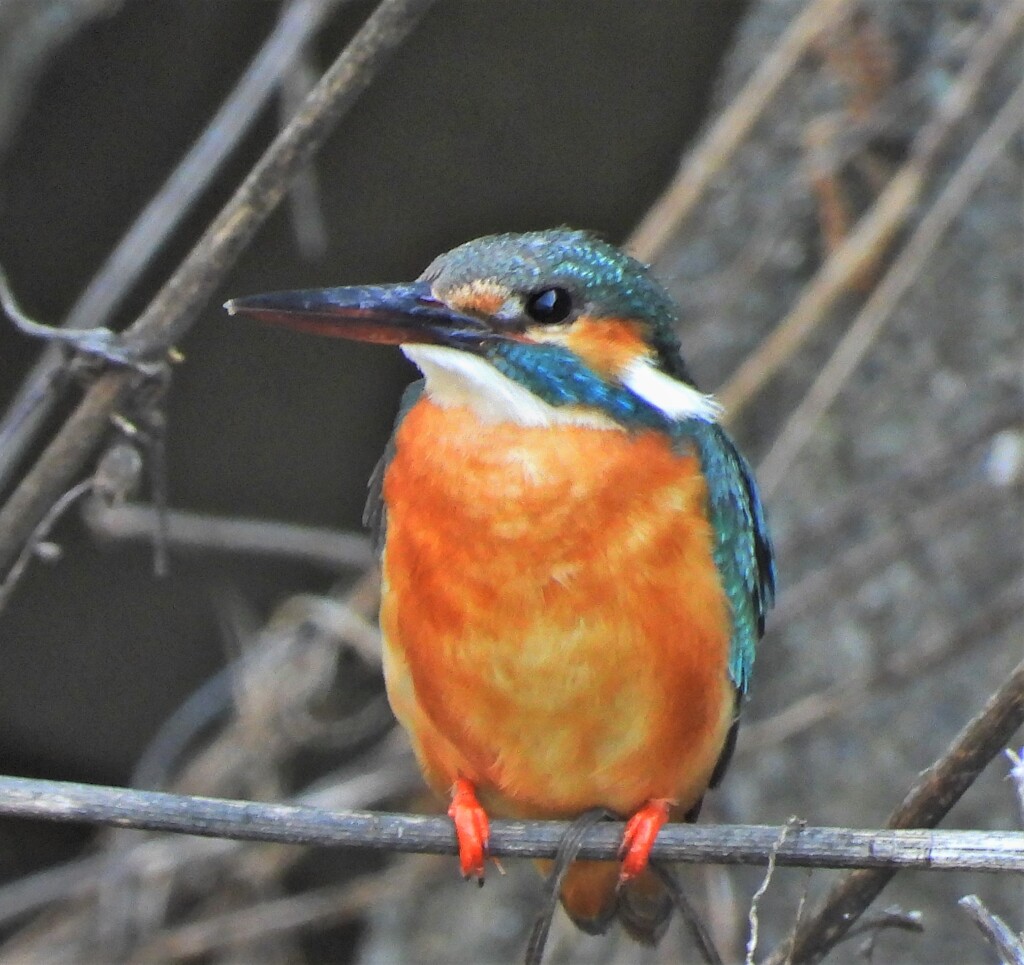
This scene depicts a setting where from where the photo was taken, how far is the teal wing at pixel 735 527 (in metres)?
1.73

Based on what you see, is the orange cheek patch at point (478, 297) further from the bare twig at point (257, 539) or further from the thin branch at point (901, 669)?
the bare twig at point (257, 539)

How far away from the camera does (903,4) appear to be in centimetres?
282

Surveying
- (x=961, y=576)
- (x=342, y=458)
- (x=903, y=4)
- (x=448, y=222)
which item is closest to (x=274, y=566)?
(x=342, y=458)

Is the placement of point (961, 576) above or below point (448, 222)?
below

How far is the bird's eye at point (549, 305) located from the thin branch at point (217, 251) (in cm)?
29

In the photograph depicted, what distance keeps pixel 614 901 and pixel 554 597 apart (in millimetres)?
606

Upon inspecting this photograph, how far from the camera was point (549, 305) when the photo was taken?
1646mm

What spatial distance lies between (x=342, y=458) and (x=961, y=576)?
1.52 metres

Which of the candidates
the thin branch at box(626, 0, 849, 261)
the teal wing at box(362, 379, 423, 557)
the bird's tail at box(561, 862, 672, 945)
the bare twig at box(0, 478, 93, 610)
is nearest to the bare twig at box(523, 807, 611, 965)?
the bird's tail at box(561, 862, 672, 945)

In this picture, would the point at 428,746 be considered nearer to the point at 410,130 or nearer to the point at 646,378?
the point at 646,378

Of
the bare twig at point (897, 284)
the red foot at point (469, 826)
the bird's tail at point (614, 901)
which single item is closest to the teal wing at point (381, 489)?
the red foot at point (469, 826)

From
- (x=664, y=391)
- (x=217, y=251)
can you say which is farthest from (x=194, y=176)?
(x=664, y=391)

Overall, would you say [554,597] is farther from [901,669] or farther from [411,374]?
[411,374]

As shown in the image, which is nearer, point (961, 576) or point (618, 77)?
point (961, 576)
